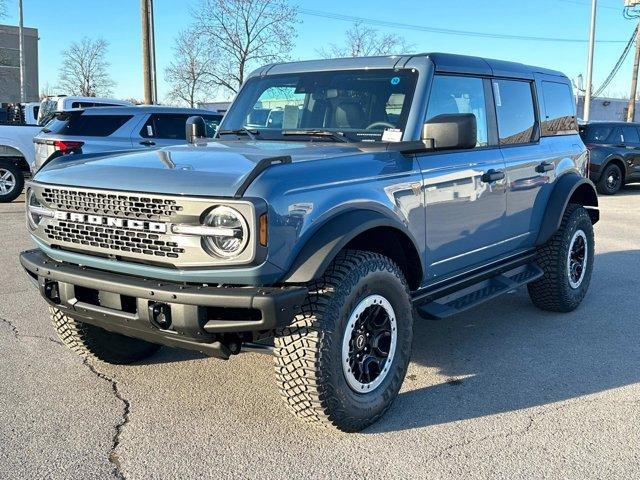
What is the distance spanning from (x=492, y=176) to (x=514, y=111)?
2.79 ft

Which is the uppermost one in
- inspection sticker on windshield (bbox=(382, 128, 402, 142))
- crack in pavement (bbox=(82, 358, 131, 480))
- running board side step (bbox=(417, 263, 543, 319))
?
inspection sticker on windshield (bbox=(382, 128, 402, 142))

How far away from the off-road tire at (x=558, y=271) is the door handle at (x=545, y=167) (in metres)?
0.47

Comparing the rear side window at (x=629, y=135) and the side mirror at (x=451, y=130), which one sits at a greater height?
the rear side window at (x=629, y=135)

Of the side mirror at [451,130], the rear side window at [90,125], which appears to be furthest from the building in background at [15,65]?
the side mirror at [451,130]

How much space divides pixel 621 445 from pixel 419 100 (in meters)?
2.23

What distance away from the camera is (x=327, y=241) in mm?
3094

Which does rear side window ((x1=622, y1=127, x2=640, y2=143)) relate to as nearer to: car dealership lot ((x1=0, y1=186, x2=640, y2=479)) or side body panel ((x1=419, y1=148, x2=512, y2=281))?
car dealership lot ((x1=0, y1=186, x2=640, y2=479))

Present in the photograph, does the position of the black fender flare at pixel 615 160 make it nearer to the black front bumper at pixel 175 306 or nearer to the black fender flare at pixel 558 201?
the black fender flare at pixel 558 201

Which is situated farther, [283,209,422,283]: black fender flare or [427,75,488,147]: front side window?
[427,75,488,147]: front side window

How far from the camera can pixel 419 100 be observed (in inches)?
159

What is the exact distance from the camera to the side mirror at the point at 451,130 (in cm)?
372

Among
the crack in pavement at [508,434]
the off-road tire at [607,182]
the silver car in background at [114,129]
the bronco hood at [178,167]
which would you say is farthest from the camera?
the off-road tire at [607,182]

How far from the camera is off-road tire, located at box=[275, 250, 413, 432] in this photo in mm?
3100

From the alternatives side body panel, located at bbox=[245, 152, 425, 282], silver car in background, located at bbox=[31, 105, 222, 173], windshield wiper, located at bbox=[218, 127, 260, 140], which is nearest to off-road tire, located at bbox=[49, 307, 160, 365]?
windshield wiper, located at bbox=[218, 127, 260, 140]
